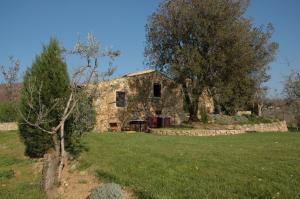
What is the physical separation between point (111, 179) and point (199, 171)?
278 cm

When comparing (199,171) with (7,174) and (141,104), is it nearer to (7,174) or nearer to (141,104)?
(7,174)

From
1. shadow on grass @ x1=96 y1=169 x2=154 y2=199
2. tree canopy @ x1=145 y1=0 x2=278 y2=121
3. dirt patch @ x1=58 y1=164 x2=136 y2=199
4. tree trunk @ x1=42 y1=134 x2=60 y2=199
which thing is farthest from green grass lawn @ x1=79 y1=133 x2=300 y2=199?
tree canopy @ x1=145 y1=0 x2=278 y2=121

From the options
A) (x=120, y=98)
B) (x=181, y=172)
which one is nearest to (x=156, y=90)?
(x=120, y=98)

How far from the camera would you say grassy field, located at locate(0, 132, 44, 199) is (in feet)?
34.4

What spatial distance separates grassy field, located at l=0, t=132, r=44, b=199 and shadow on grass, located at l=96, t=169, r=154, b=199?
1.97 m

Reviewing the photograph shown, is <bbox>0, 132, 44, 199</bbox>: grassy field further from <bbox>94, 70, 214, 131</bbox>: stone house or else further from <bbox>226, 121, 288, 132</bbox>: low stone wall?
<bbox>226, 121, 288, 132</bbox>: low stone wall

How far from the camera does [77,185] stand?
36.2 feet

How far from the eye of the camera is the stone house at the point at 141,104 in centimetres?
3120

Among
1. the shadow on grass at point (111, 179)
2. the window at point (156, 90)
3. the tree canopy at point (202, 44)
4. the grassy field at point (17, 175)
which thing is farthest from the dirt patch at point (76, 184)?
the window at point (156, 90)

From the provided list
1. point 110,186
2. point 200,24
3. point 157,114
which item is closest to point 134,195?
point 110,186

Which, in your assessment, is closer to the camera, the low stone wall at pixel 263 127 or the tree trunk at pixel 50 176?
the tree trunk at pixel 50 176

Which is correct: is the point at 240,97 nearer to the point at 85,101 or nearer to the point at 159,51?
the point at 159,51

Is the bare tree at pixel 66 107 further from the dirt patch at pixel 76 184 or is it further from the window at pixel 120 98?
the window at pixel 120 98

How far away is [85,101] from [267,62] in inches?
969
